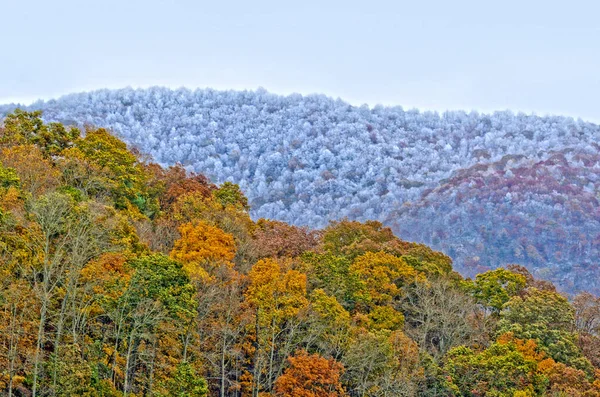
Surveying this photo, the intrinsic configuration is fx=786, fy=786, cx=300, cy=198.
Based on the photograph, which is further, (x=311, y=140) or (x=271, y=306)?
(x=311, y=140)

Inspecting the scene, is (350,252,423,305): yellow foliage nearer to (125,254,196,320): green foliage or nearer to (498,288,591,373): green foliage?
(498,288,591,373): green foliage

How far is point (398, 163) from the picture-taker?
16088cm

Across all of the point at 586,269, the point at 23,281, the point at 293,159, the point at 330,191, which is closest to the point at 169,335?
the point at 23,281

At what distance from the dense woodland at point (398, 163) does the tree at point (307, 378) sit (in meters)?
76.9

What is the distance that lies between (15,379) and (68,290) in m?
4.04

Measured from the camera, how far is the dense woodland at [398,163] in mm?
124812

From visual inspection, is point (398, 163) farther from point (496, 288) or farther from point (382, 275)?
point (382, 275)

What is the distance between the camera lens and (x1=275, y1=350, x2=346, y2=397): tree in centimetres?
3816

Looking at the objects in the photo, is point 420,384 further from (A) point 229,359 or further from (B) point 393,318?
(A) point 229,359

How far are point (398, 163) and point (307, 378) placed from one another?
124900 millimetres

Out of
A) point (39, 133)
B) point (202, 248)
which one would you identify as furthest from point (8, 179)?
point (39, 133)

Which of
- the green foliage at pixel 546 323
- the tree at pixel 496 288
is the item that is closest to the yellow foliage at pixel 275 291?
the green foliage at pixel 546 323

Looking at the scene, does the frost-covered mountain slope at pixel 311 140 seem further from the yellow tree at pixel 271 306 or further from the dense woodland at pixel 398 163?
the yellow tree at pixel 271 306

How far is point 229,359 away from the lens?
40.3 meters
